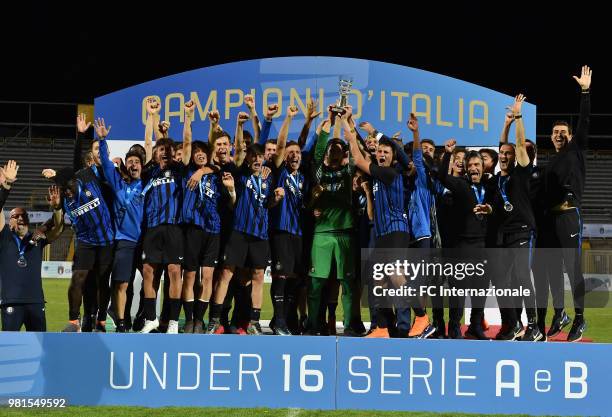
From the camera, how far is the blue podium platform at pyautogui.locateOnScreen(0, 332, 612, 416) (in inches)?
233

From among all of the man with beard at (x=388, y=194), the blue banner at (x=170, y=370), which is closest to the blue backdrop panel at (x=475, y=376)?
the blue banner at (x=170, y=370)

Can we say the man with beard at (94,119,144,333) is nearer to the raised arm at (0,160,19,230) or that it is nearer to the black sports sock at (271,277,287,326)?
the raised arm at (0,160,19,230)

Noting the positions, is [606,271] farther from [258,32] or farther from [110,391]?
[110,391]

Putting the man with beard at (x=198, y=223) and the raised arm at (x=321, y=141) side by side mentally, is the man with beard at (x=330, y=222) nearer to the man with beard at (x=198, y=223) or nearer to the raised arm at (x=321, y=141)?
the raised arm at (x=321, y=141)

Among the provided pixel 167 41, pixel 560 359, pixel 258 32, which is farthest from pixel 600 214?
pixel 560 359

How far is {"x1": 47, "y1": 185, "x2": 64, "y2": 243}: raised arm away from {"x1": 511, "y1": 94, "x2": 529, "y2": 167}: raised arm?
4.02m

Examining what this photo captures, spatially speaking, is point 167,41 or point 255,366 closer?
point 255,366

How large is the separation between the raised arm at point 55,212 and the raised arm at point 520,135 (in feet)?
13.2

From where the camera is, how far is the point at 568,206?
6977 millimetres

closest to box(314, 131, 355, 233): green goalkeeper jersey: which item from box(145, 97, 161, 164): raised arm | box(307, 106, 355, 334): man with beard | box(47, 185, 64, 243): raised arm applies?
box(307, 106, 355, 334): man with beard

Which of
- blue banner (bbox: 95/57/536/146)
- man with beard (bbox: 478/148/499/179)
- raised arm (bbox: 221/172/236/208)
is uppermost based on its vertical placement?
blue banner (bbox: 95/57/536/146)

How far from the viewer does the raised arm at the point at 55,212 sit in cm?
725

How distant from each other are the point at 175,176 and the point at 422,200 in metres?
2.20

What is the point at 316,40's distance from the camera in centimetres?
2689
